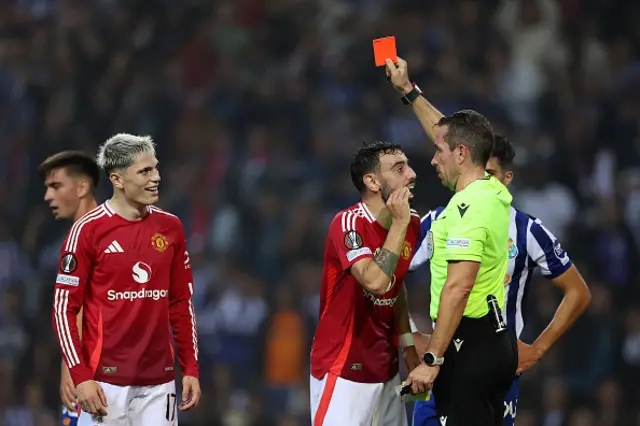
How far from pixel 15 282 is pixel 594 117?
21.5 ft

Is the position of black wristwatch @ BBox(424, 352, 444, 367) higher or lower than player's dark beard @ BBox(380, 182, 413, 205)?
lower

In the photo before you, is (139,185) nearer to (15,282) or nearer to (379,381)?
(379,381)

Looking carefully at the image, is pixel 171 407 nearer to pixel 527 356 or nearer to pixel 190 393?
pixel 190 393

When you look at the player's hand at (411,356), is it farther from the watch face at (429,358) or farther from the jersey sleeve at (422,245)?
the watch face at (429,358)

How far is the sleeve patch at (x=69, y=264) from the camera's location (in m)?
5.09

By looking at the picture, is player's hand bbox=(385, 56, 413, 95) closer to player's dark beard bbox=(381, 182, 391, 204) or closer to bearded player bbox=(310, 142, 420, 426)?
bearded player bbox=(310, 142, 420, 426)

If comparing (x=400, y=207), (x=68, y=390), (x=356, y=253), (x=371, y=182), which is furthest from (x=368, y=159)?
(x=68, y=390)

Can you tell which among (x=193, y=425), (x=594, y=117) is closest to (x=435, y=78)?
(x=594, y=117)

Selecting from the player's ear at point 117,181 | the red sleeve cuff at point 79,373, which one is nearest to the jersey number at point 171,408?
the red sleeve cuff at point 79,373

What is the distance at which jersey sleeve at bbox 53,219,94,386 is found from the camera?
197 inches

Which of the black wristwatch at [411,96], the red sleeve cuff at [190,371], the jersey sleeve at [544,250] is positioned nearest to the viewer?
the red sleeve cuff at [190,371]

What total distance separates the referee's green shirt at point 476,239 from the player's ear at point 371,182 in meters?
0.60

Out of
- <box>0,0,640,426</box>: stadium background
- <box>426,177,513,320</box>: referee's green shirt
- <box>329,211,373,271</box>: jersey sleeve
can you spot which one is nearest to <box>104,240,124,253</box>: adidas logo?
<box>329,211,373,271</box>: jersey sleeve

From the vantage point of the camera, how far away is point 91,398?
497 cm
